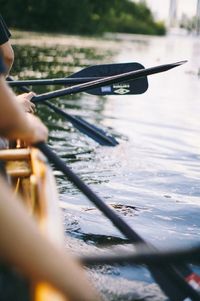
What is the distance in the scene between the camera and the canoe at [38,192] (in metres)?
1.66

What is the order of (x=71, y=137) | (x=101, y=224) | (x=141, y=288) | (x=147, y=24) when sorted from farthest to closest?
(x=147, y=24) → (x=71, y=137) → (x=101, y=224) → (x=141, y=288)

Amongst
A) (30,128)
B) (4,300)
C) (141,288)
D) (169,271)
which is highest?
(30,128)

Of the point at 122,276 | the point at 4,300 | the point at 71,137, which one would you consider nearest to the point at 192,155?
Result: the point at 71,137

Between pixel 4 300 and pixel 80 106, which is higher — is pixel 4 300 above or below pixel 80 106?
above

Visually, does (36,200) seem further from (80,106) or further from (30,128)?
(80,106)

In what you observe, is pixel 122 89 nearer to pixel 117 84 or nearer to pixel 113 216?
pixel 117 84

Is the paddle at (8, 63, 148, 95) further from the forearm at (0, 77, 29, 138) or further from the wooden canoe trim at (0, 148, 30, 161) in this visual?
the forearm at (0, 77, 29, 138)

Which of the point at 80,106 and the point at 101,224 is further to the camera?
the point at 80,106

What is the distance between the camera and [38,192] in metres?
2.50

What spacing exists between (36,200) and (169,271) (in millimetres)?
904

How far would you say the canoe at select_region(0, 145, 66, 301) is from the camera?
65.3 inches

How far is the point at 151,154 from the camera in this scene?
743cm

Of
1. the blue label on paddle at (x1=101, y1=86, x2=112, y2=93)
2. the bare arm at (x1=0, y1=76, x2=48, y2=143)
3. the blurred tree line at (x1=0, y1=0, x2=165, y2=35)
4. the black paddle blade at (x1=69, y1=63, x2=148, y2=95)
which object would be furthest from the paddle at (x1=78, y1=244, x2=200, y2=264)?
the blurred tree line at (x1=0, y1=0, x2=165, y2=35)

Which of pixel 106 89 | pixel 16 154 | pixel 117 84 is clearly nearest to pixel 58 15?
pixel 106 89
